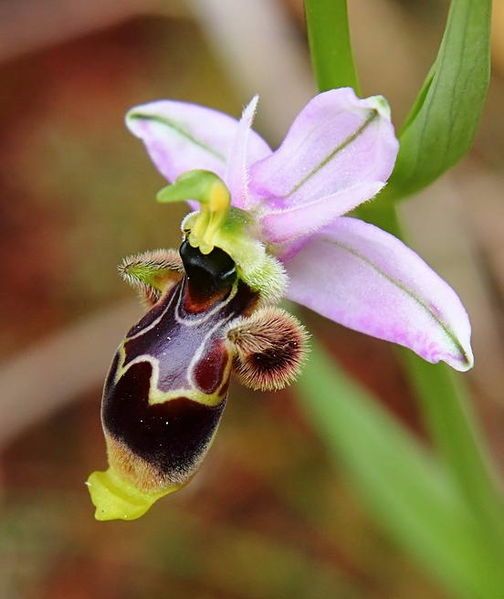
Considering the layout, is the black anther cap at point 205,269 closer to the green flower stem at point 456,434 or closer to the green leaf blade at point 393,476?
the green flower stem at point 456,434

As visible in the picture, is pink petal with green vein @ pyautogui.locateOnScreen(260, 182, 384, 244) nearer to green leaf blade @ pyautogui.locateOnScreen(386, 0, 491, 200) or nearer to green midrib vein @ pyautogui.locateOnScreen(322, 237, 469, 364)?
green midrib vein @ pyautogui.locateOnScreen(322, 237, 469, 364)

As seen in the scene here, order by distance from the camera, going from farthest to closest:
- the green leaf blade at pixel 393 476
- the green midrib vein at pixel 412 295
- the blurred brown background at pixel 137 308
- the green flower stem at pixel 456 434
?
1. the blurred brown background at pixel 137 308
2. the green leaf blade at pixel 393 476
3. the green flower stem at pixel 456 434
4. the green midrib vein at pixel 412 295

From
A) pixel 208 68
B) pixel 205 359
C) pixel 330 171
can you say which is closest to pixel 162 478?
pixel 205 359

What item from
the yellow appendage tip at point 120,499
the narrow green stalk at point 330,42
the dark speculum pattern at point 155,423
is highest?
the narrow green stalk at point 330,42

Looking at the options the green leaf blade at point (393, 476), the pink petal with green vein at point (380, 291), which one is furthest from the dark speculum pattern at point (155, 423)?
the green leaf blade at point (393, 476)

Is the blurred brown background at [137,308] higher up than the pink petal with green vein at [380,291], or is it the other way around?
the pink petal with green vein at [380,291]

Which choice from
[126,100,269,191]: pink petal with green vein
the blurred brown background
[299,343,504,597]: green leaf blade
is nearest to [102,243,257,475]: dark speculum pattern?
[126,100,269,191]: pink petal with green vein
